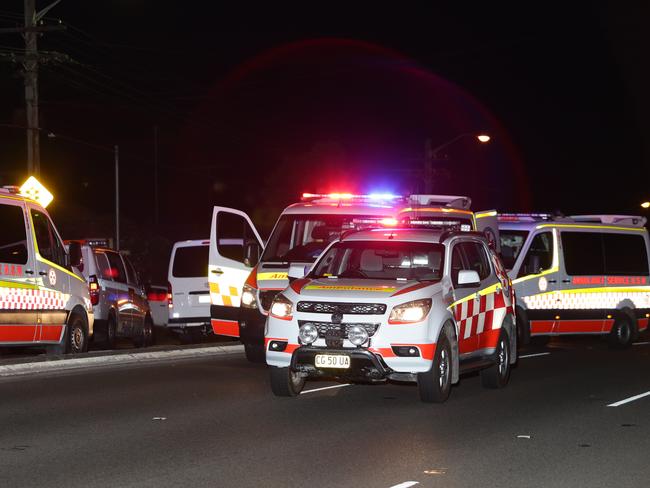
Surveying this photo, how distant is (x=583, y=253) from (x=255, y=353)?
25.0ft

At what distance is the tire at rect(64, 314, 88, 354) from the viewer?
54.0ft

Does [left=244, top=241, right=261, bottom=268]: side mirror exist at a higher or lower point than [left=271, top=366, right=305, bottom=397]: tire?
higher

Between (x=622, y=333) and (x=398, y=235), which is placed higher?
(x=398, y=235)

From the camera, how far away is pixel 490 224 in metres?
19.4

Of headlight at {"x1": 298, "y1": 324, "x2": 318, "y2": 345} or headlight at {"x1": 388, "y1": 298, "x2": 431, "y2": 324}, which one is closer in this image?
headlight at {"x1": 388, "y1": 298, "x2": 431, "y2": 324}

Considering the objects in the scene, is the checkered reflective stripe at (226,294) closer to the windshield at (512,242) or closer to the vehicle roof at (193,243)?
the windshield at (512,242)

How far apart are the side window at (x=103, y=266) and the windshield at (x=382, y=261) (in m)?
7.88

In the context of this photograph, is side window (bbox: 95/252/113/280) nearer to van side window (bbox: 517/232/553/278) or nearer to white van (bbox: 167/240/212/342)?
white van (bbox: 167/240/212/342)

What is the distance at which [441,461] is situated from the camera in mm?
8375

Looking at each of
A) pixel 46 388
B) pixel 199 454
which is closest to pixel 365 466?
pixel 199 454

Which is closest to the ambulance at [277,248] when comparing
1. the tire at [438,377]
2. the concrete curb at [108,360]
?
the concrete curb at [108,360]

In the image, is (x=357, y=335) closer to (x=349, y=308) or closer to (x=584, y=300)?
(x=349, y=308)

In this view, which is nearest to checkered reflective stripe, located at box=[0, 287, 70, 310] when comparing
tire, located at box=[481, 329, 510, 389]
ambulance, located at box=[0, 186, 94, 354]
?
ambulance, located at box=[0, 186, 94, 354]

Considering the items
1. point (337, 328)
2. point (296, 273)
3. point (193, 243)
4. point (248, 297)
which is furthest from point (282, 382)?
point (193, 243)
